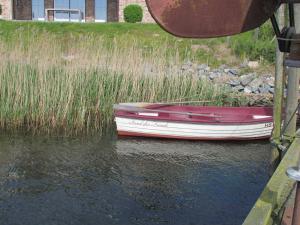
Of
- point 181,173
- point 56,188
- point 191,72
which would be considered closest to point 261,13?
point 56,188

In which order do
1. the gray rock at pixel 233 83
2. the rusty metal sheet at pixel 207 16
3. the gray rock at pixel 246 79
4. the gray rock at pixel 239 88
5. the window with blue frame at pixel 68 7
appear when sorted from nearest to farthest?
the rusty metal sheet at pixel 207 16, the gray rock at pixel 239 88, the gray rock at pixel 233 83, the gray rock at pixel 246 79, the window with blue frame at pixel 68 7

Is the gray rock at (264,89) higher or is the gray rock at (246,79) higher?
the gray rock at (246,79)

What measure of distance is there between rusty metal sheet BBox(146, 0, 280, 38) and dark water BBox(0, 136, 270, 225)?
5110mm

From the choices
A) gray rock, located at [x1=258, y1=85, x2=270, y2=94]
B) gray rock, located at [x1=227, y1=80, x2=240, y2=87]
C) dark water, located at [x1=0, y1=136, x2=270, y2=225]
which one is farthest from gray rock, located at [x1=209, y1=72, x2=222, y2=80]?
dark water, located at [x1=0, y1=136, x2=270, y2=225]

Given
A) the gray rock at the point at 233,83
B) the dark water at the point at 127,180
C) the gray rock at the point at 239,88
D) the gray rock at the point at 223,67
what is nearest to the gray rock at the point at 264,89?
the gray rock at the point at 239,88

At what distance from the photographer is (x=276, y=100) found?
242 inches

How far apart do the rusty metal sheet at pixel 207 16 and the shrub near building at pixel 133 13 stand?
2266cm

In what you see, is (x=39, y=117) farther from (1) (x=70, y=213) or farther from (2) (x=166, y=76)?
(1) (x=70, y=213)

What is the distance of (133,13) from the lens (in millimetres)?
23703

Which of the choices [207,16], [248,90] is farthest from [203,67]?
[207,16]

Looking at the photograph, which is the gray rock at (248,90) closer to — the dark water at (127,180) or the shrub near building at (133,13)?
the dark water at (127,180)

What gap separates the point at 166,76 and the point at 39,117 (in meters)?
3.11

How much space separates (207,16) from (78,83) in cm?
898

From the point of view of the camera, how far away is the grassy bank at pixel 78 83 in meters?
9.97
